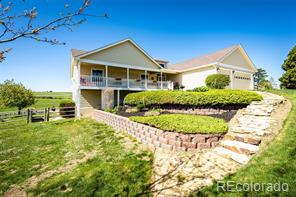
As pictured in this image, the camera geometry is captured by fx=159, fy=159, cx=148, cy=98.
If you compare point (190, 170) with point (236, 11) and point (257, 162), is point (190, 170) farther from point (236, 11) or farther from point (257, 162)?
point (236, 11)

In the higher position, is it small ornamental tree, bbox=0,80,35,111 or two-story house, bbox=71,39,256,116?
two-story house, bbox=71,39,256,116

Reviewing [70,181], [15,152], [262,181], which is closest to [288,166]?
[262,181]

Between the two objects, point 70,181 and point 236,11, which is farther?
point 236,11

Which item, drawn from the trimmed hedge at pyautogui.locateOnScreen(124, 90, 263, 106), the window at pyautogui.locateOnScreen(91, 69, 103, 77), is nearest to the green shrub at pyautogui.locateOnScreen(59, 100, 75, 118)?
the window at pyautogui.locateOnScreen(91, 69, 103, 77)

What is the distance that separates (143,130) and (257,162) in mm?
4088

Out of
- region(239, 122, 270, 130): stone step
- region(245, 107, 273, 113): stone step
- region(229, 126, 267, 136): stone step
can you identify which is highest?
region(245, 107, 273, 113): stone step

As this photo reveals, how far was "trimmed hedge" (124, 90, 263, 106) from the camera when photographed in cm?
886

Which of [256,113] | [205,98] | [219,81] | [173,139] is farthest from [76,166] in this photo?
[219,81]

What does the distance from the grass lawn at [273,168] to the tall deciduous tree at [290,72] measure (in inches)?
733

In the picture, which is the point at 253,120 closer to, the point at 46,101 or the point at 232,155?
the point at 232,155

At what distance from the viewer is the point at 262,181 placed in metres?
3.35

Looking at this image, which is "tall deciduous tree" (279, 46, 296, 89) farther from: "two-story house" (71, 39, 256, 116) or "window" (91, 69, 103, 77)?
"window" (91, 69, 103, 77)

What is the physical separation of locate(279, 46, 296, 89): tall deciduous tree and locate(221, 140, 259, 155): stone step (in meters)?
19.3

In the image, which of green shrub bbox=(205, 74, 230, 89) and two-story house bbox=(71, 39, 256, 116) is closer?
two-story house bbox=(71, 39, 256, 116)
